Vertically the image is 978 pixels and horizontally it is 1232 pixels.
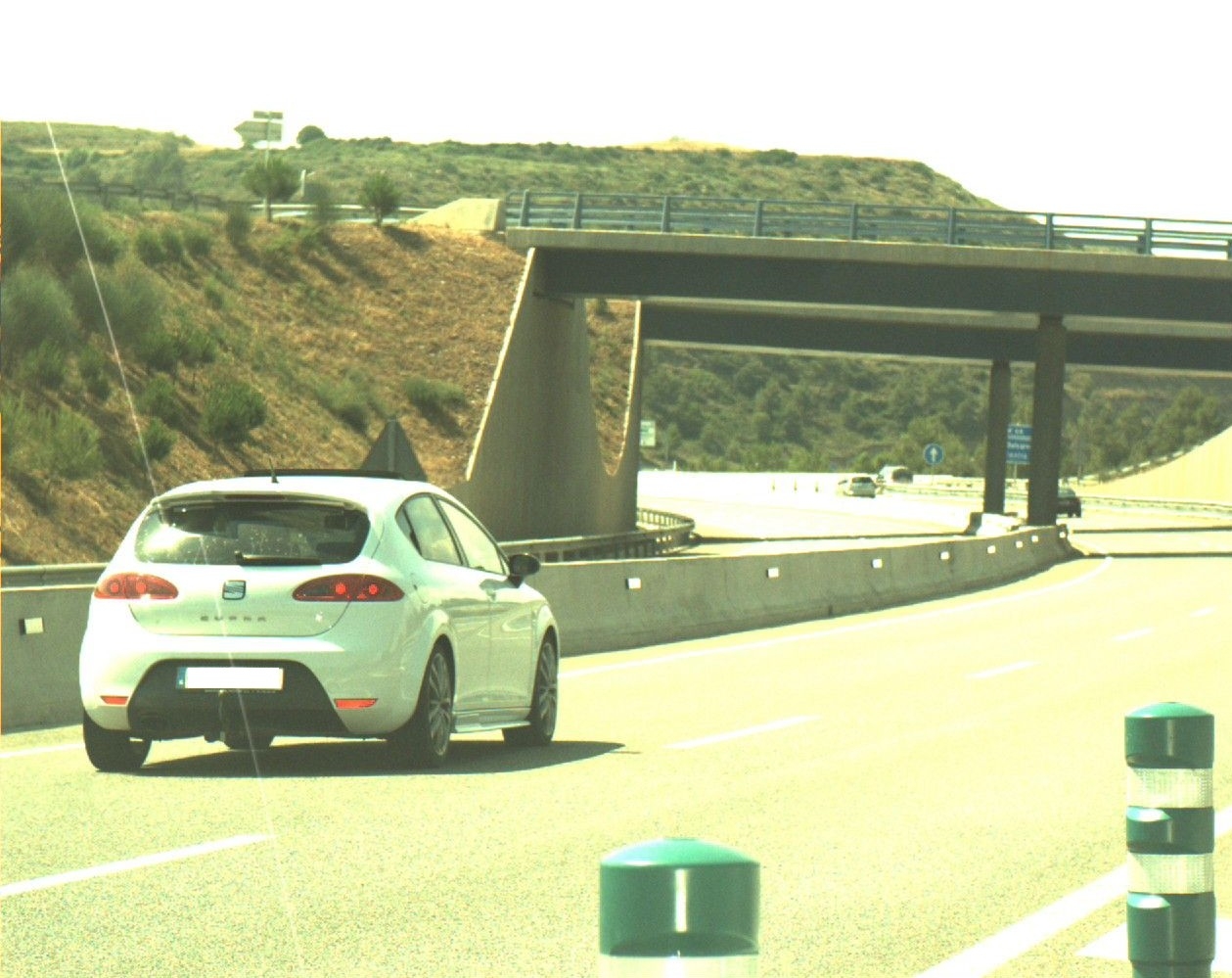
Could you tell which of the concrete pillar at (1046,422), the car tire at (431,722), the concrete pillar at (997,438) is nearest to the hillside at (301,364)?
the concrete pillar at (997,438)

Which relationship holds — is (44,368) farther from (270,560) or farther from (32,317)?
(270,560)

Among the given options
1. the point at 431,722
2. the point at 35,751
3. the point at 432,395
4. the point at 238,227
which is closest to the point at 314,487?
the point at 431,722

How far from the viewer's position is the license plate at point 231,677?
11633 mm

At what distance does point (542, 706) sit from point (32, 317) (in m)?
32.2

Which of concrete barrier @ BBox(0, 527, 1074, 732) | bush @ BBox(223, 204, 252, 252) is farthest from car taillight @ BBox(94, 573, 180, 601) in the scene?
bush @ BBox(223, 204, 252, 252)

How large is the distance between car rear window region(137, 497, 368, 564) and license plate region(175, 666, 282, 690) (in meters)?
0.58

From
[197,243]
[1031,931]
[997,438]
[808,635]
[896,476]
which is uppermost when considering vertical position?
[197,243]

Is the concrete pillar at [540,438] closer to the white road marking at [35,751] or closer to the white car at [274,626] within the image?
the white road marking at [35,751]

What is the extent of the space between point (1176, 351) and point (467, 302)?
21140 millimetres

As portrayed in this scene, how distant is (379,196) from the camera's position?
67.8 metres

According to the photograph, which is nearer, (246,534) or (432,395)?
(246,534)

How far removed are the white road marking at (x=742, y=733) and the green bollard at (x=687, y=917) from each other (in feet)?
33.8

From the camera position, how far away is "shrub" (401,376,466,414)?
57125mm

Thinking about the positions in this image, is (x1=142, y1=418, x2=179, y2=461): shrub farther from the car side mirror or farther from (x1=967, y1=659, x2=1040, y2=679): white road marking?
the car side mirror
